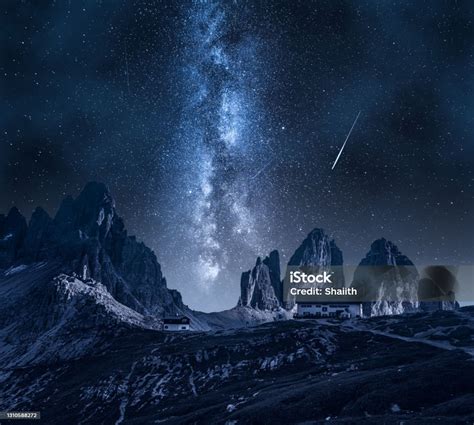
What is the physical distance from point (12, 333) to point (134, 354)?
230ft

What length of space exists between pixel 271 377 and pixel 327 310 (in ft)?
218

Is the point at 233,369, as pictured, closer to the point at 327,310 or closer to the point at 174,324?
the point at 174,324

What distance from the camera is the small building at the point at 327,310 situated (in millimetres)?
144375

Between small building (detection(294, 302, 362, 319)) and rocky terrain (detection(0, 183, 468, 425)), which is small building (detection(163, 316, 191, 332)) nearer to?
rocky terrain (detection(0, 183, 468, 425))

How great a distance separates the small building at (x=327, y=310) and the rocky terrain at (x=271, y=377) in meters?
A: 19.3

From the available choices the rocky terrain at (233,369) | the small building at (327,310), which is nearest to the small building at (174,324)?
the rocky terrain at (233,369)

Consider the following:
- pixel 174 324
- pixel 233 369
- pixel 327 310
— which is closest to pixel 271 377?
pixel 233 369

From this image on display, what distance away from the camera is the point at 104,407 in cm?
8731

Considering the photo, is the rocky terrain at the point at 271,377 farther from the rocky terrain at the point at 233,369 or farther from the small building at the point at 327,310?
the small building at the point at 327,310

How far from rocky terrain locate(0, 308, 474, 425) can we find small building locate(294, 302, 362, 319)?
758 inches

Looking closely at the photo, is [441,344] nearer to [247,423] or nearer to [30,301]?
[247,423]

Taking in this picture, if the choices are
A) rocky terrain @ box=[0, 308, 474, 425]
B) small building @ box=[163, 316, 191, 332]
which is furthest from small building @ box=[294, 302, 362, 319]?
small building @ box=[163, 316, 191, 332]

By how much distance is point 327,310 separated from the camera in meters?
146

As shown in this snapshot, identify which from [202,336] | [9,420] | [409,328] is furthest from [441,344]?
[9,420]
